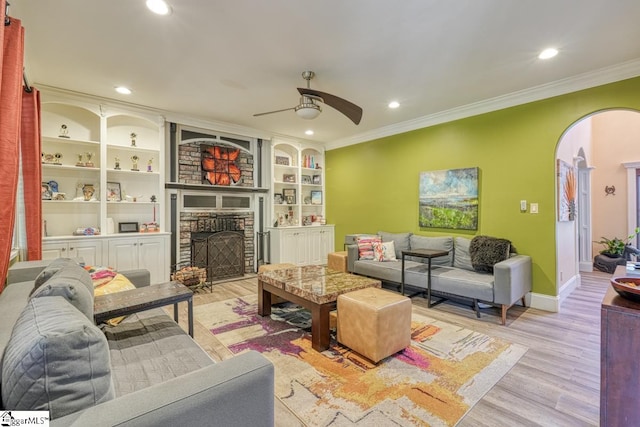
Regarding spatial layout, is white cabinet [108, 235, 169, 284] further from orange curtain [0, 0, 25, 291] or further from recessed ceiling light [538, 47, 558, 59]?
recessed ceiling light [538, 47, 558, 59]

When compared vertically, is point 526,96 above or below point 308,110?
above

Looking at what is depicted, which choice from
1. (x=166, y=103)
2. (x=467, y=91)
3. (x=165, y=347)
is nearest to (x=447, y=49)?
(x=467, y=91)

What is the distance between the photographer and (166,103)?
425cm

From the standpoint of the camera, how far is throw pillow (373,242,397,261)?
15.6 feet

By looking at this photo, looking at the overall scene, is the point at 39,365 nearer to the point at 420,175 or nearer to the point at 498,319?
the point at 498,319

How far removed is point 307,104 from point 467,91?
7.11 ft

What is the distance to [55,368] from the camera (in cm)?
87

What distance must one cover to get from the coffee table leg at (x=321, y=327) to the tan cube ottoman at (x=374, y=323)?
12cm

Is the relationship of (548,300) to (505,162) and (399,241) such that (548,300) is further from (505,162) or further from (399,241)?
(399,241)

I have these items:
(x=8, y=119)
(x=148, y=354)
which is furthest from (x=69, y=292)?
(x=8, y=119)

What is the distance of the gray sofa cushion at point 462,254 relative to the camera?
409 cm

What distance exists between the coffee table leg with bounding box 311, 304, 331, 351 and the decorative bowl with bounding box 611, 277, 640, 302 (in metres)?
1.91

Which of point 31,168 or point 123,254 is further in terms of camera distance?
point 123,254

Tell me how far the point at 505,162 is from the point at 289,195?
3.98m
